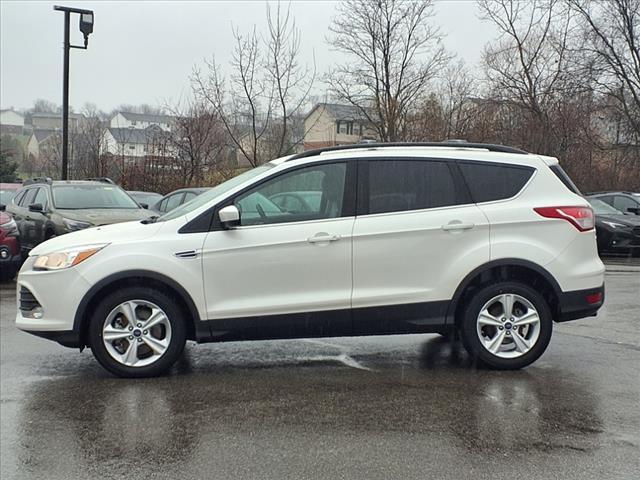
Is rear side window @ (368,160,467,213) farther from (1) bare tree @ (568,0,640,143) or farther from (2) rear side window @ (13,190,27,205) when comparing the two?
(1) bare tree @ (568,0,640,143)

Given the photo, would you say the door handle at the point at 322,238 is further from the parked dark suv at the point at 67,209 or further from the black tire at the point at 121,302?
the parked dark suv at the point at 67,209

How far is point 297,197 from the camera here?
5.48 m

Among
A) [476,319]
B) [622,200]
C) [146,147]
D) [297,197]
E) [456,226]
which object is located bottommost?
[476,319]

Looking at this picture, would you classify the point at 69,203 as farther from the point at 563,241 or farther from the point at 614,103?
the point at 614,103

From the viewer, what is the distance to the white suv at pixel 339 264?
5.23 metres

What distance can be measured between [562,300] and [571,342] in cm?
141

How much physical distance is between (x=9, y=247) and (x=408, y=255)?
7.44m

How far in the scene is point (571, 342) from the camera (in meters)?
6.70

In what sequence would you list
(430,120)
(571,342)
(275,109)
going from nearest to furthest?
1. (571,342)
2. (275,109)
3. (430,120)

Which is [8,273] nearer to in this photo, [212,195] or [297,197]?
[212,195]

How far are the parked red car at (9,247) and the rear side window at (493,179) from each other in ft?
25.1

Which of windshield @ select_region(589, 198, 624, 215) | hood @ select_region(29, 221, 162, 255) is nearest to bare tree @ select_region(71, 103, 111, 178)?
windshield @ select_region(589, 198, 624, 215)

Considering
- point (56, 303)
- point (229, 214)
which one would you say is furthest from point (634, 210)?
point (56, 303)

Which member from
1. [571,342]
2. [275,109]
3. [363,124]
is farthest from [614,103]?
[571,342]
